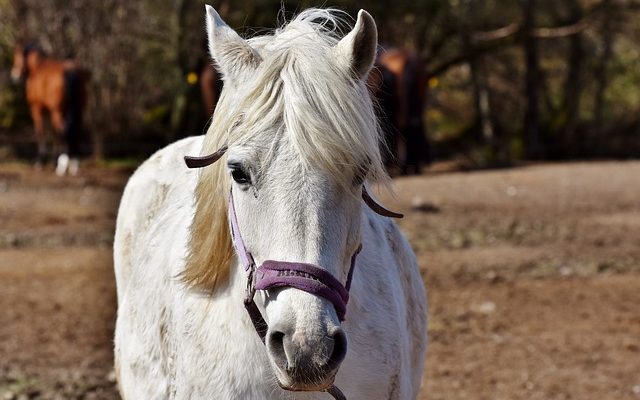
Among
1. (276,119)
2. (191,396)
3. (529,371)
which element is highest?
(276,119)

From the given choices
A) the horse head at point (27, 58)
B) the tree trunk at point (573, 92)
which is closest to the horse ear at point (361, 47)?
the horse head at point (27, 58)

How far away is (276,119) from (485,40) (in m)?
16.4

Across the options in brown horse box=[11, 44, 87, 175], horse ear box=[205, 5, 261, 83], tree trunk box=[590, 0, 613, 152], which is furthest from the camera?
tree trunk box=[590, 0, 613, 152]

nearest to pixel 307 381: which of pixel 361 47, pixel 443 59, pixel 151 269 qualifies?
pixel 361 47

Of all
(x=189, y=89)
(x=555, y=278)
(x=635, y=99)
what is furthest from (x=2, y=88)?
(x=555, y=278)

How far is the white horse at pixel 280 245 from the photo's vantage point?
245 cm

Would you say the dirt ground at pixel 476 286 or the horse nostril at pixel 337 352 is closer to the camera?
the horse nostril at pixel 337 352

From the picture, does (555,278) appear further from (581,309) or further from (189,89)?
(189,89)

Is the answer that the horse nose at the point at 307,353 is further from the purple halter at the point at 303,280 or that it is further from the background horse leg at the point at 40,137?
the background horse leg at the point at 40,137

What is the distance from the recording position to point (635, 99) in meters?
20.3

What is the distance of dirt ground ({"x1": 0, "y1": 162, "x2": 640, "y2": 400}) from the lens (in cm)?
592

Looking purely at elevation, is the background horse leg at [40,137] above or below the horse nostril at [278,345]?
below

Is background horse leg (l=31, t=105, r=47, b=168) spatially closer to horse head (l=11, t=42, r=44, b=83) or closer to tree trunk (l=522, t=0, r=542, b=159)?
horse head (l=11, t=42, r=44, b=83)

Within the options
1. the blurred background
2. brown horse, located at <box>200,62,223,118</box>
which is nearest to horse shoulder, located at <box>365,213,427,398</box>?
the blurred background
